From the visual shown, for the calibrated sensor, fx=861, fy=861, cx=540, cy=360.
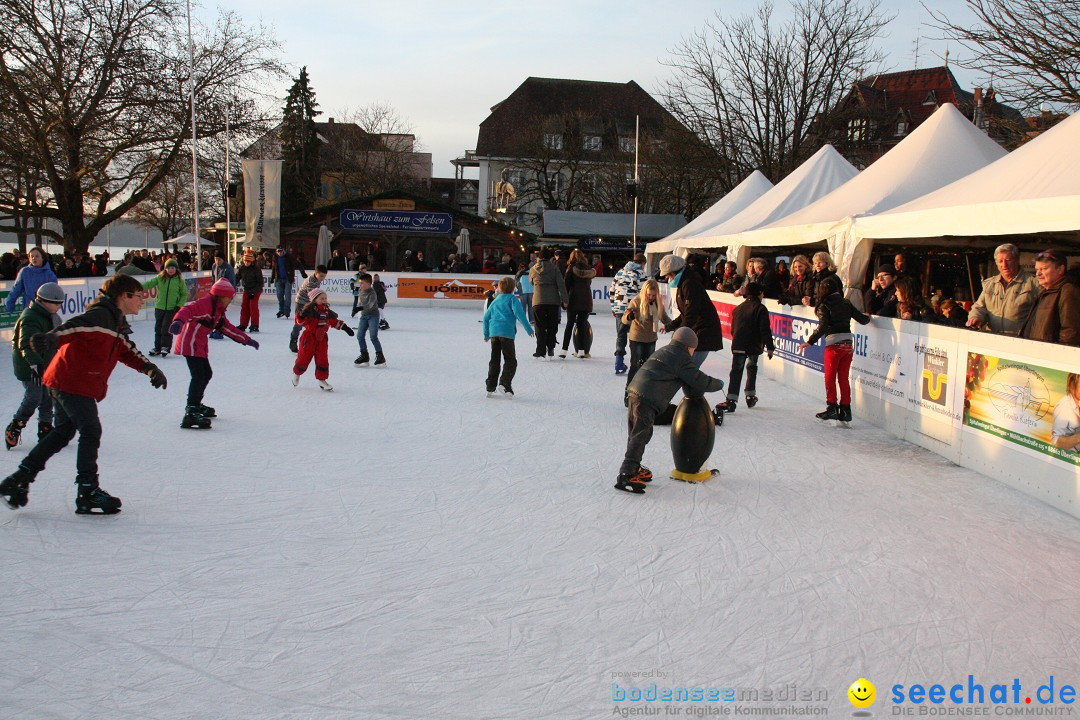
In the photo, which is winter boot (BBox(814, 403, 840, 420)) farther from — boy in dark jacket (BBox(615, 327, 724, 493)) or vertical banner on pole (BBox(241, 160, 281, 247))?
vertical banner on pole (BBox(241, 160, 281, 247))

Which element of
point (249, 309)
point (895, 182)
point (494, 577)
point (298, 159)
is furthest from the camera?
point (298, 159)

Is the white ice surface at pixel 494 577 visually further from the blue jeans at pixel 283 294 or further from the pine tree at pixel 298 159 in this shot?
the pine tree at pixel 298 159

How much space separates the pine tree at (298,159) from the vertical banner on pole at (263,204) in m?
26.9

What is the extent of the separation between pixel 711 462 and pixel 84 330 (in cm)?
409

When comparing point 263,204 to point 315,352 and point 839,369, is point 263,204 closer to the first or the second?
point 315,352

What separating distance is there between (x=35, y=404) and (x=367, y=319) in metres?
5.29

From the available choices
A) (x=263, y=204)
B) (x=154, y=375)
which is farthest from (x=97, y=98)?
(x=154, y=375)

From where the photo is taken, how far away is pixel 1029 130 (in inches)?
500

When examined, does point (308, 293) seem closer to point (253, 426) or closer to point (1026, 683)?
point (253, 426)

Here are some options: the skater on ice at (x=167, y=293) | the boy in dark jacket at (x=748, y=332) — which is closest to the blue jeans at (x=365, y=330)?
the skater on ice at (x=167, y=293)

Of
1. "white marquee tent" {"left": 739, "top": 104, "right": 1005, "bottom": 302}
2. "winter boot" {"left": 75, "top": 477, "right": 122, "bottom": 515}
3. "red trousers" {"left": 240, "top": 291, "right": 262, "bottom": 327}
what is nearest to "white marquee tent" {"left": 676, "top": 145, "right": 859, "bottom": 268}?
"white marquee tent" {"left": 739, "top": 104, "right": 1005, "bottom": 302}

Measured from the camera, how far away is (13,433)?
5918 mm

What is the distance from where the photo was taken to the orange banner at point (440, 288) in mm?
23719

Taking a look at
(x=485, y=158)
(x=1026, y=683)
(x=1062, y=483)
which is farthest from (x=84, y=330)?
(x=485, y=158)
